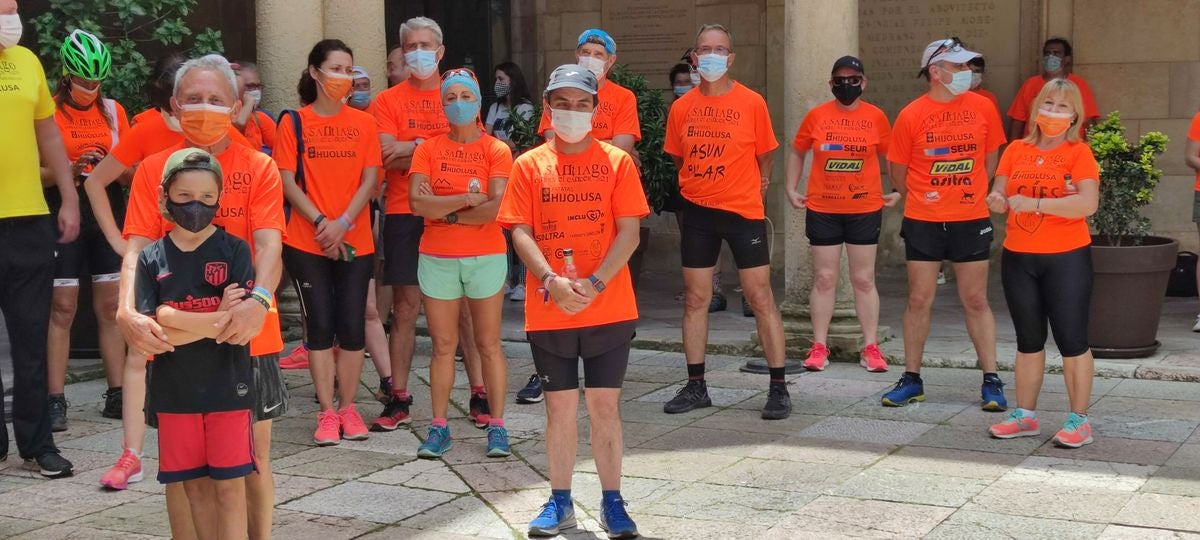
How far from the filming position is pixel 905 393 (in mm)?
7570

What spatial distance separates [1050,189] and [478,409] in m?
2.99

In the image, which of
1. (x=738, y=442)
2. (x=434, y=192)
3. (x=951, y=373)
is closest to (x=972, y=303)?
(x=951, y=373)

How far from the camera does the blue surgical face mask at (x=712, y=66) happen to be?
7.41 meters

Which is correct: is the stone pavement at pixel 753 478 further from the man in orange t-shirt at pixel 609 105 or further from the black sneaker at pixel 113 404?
the man in orange t-shirt at pixel 609 105

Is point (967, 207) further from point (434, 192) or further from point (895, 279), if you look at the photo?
point (895, 279)

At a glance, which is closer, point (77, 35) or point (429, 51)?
point (77, 35)

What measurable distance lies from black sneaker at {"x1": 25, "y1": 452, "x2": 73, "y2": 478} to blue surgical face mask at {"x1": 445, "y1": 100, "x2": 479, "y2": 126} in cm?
229

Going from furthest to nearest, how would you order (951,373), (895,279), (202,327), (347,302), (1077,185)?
(895,279) < (951,373) < (347,302) < (1077,185) < (202,327)

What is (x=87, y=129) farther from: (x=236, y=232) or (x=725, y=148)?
(x=725, y=148)

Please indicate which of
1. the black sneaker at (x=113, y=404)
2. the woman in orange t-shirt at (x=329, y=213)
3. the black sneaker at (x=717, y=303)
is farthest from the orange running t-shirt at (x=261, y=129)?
the black sneaker at (x=717, y=303)

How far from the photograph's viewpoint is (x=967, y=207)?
740 cm

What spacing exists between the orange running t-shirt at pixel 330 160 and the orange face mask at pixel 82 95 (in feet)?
3.00

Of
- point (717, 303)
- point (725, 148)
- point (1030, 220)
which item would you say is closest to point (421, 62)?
point (725, 148)

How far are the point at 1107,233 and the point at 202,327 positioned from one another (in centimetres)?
621
